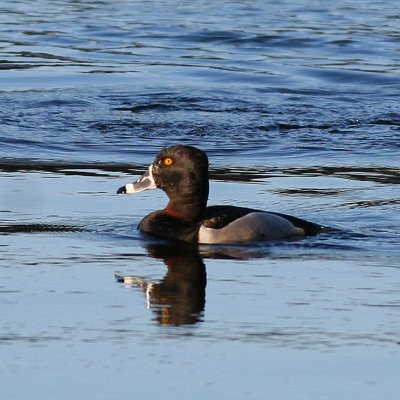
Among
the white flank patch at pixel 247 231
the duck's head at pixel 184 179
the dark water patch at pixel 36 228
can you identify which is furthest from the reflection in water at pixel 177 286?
the dark water patch at pixel 36 228

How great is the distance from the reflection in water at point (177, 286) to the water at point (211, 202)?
0.08 ft

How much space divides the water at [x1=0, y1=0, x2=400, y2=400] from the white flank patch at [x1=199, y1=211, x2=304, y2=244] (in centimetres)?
12

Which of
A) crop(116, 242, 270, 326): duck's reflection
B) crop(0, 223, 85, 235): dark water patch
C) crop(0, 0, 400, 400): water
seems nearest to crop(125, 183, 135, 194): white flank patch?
crop(0, 0, 400, 400): water

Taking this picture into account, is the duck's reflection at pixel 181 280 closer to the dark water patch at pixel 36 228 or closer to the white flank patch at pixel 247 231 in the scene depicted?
the white flank patch at pixel 247 231

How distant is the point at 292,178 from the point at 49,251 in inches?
160

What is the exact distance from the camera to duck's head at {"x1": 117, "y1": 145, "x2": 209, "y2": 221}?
37.4 ft

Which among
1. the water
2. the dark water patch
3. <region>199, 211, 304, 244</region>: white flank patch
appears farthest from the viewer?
the dark water patch

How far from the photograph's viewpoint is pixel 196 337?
7930 mm

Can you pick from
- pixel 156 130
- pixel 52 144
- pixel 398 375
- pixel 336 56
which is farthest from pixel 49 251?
pixel 336 56

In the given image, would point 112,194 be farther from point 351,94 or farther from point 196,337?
point 351,94

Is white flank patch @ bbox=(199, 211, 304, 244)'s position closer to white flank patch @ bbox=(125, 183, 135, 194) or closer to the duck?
the duck

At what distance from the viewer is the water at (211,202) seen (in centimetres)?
744

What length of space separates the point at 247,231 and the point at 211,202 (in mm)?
1667

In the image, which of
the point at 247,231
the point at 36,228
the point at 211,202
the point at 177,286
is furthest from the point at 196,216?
the point at 177,286
